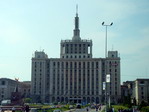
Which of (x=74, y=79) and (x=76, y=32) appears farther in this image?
(x=76, y=32)

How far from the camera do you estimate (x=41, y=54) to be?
16038 centimetres

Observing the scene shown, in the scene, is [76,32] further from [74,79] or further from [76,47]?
[74,79]

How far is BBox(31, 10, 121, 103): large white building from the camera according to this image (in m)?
153

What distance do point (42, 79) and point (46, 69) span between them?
5.52m

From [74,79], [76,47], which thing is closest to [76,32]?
[76,47]

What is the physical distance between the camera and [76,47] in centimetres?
16488

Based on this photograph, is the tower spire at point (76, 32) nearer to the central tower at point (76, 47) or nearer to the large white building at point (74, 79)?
the central tower at point (76, 47)

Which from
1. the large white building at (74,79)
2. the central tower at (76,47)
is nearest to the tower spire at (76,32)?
the central tower at (76,47)

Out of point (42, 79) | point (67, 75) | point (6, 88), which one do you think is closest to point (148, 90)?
point (67, 75)

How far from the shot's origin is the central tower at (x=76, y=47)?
163125 millimetres

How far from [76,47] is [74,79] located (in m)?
18.1

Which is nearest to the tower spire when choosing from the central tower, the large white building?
the central tower

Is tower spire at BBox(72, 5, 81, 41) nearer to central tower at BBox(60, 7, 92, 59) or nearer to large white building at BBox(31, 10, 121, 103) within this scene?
Answer: central tower at BBox(60, 7, 92, 59)

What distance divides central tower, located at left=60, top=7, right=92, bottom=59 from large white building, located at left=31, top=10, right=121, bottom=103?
5.50 m
